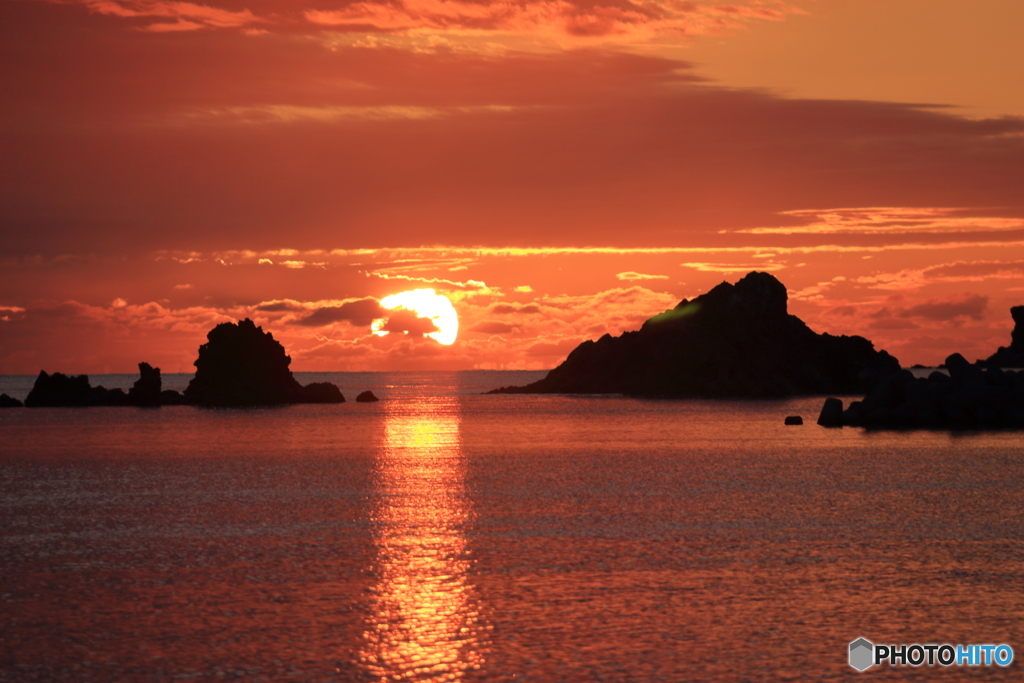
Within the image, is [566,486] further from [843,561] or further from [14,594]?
[14,594]

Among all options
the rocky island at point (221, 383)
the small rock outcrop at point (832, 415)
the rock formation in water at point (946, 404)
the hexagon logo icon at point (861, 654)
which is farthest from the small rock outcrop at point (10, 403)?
the hexagon logo icon at point (861, 654)

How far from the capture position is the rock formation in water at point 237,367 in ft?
579

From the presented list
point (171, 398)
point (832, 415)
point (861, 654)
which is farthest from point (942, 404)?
point (171, 398)

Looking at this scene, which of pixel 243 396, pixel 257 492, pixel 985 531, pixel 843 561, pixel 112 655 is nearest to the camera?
pixel 112 655

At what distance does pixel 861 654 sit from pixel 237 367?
16858cm

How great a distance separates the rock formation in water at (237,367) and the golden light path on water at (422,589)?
390 feet

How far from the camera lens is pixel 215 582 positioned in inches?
1200

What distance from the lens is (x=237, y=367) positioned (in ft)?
591

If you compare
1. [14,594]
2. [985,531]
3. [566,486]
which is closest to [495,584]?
[14,594]

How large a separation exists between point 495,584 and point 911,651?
39.7 feet

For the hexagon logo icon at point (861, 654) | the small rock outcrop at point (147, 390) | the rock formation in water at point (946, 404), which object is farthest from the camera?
the small rock outcrop at point (147, 390)

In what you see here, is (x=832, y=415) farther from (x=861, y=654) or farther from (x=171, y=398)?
(x=171, y=398)

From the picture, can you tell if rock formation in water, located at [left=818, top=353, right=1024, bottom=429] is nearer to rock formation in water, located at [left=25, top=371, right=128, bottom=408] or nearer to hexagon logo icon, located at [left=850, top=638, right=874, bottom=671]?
hexagon logo icon, located at [left=850, top=638, right=874, bottom=671]

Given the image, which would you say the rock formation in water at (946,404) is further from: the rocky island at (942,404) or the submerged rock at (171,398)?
the submerged rock at (171,398)
